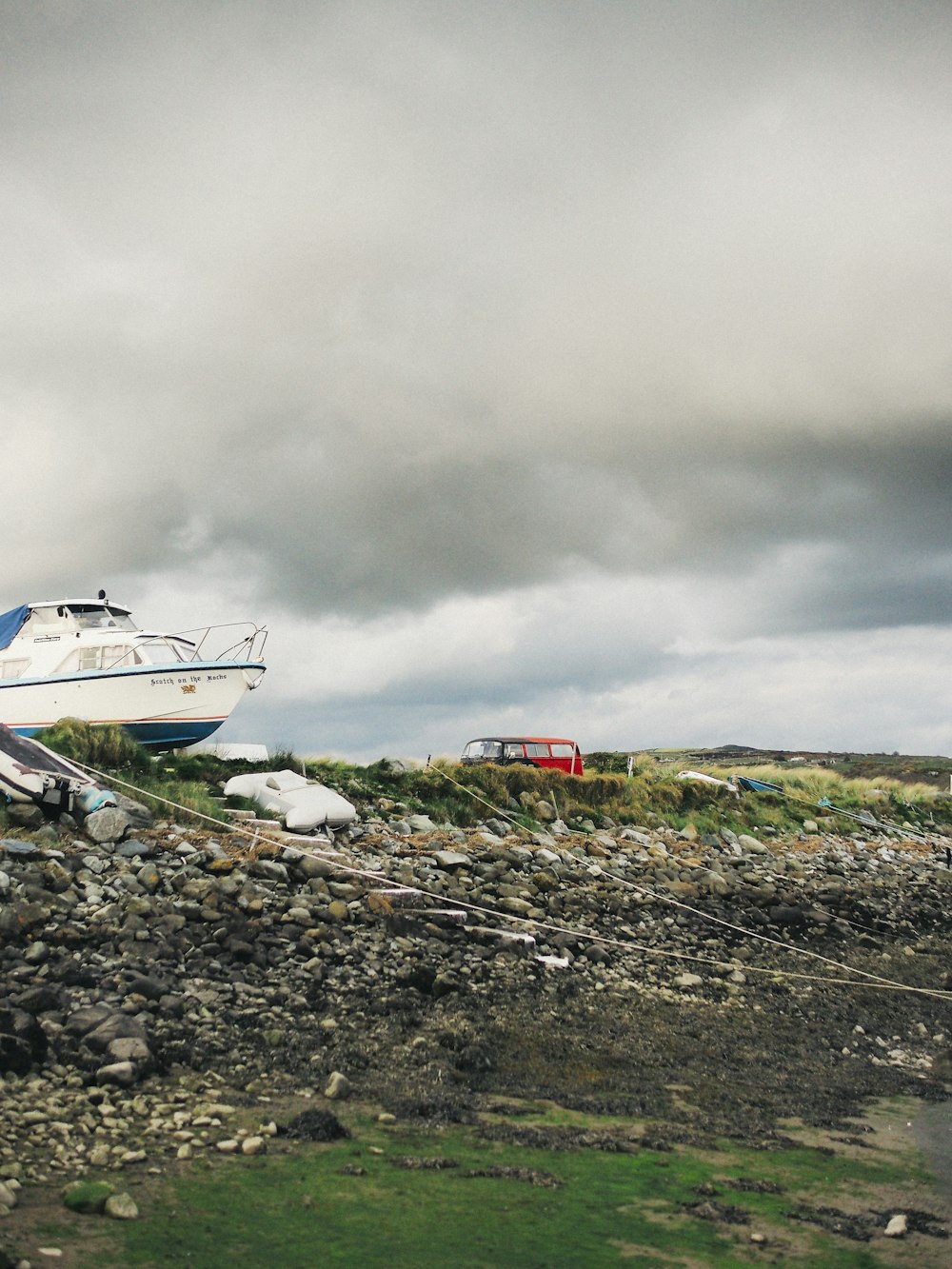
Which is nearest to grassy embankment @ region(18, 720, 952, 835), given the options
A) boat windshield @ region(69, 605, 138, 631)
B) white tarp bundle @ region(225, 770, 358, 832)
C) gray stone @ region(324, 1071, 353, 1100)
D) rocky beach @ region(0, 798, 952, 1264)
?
white tarp bundle @ region(225, 770, 358, 832)

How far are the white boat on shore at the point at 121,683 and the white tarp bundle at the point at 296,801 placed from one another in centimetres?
610

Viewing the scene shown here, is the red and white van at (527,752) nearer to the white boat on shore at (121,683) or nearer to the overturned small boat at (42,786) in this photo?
the white boat on shore at (121,683)

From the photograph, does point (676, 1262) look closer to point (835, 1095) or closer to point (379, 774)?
point (835, 1095)

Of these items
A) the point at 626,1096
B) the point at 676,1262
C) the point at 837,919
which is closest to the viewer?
the point at 676,1262

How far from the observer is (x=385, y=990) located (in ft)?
28.3

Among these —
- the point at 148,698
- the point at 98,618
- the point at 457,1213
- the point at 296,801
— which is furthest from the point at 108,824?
the point at 98,618

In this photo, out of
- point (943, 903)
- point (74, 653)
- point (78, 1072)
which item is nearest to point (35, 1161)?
point (78, 1072)

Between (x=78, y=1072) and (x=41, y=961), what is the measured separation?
80.0 inches

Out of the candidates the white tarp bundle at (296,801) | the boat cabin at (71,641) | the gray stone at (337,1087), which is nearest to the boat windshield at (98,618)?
the boat cabin at (71,641)

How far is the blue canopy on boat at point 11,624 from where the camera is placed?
23.6 meters

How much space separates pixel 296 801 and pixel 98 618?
1120 centimetres

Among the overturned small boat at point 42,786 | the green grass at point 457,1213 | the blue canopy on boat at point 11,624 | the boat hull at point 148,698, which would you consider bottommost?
the green grass at point 457,1213

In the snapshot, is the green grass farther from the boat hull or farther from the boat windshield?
the boat windshield

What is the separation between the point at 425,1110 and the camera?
20.9 feet
